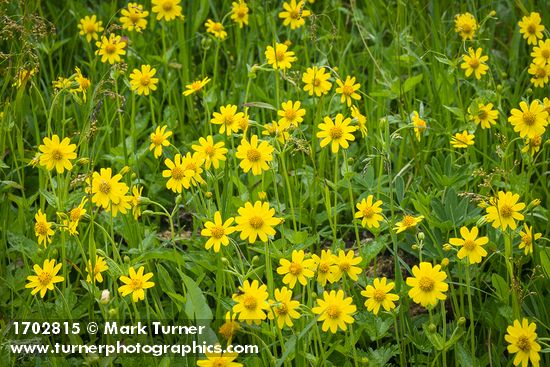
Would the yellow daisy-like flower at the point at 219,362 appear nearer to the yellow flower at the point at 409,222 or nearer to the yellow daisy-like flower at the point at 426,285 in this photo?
the yellow daisy-like flower at the point at 426,285

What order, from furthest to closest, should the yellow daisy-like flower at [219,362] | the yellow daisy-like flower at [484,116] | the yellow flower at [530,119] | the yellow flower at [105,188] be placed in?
the yellow daisy-like flower at [484,116]
the yellow flower at [530,119]
the yellow flower at [105,188]
the yellow daisy-like flower at [219,362]

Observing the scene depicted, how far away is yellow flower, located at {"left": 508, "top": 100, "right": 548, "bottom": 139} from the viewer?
238 cm

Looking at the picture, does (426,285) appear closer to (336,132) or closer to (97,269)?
(336,132)

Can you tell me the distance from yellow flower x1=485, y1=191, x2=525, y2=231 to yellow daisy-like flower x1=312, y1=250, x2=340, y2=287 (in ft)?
1.36

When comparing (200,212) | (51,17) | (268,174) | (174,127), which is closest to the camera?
(200,212)

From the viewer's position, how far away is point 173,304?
2.25 metres

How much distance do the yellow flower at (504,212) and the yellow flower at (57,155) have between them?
1130 millimetres

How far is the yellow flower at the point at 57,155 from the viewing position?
2209 mm

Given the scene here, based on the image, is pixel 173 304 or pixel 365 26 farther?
pixel 365 26

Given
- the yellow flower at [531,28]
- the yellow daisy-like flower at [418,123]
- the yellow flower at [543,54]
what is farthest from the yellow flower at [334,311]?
the yellow flower at [531,28]

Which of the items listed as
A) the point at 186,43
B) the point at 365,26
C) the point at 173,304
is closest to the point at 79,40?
the point at 186,43

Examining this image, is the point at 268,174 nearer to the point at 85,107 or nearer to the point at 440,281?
the point at 85,107

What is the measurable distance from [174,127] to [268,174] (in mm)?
478

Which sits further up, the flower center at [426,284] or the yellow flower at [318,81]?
the yellow flower at [318,81]
